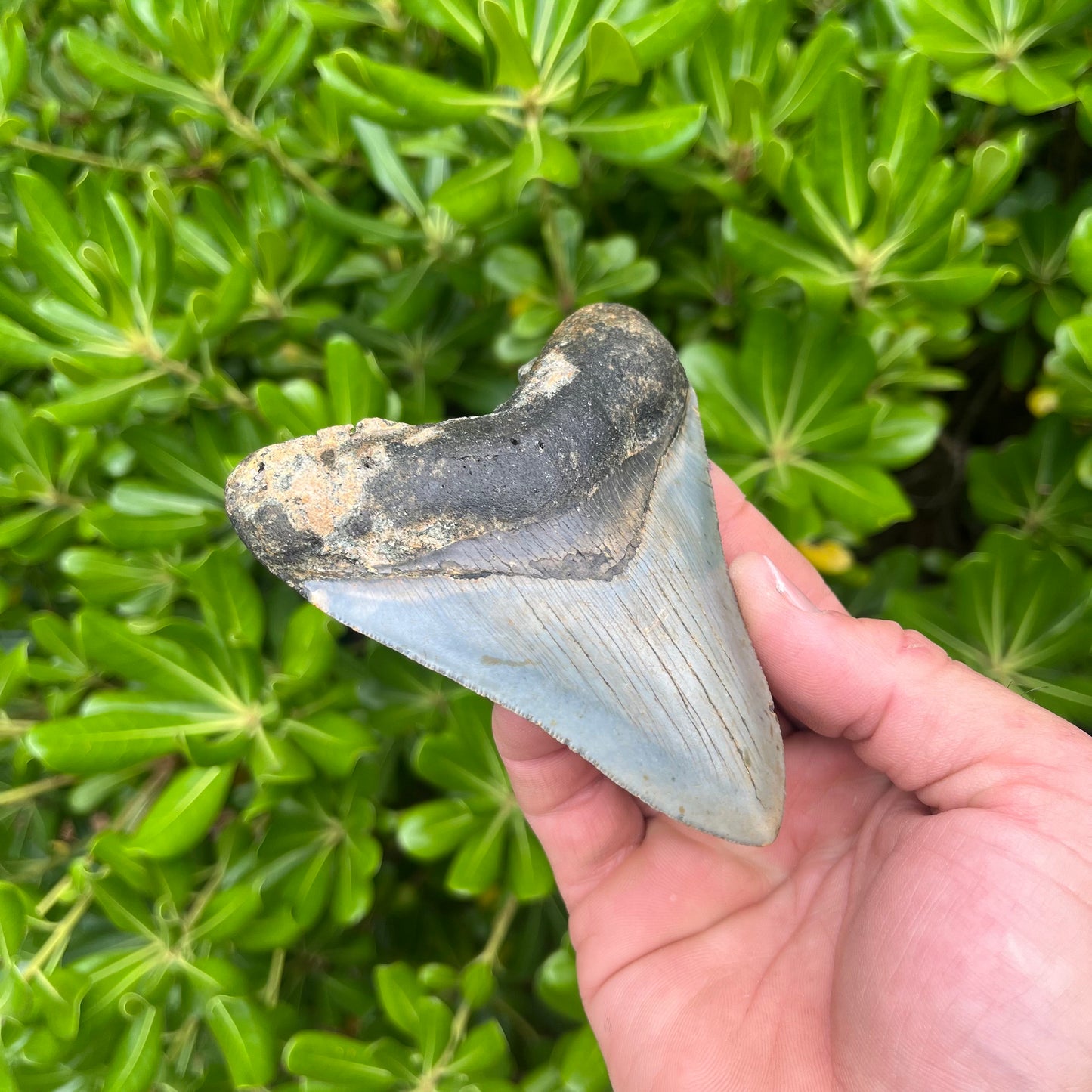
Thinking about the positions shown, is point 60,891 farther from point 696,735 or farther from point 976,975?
point 976,975

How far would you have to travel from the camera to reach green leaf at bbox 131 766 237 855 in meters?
1.23

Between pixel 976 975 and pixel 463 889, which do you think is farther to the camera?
pixel 463 889

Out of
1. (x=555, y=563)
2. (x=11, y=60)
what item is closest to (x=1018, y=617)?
(x=555, y=563)

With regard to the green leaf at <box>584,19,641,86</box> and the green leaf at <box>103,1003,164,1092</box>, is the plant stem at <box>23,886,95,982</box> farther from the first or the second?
the green leaf at <box>584,19,641,86</box>

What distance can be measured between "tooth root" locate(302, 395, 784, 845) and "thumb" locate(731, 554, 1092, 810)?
0.10m

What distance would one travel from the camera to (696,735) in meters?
1.01

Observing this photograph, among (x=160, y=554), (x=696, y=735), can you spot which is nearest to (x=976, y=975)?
(x=696, y=735)

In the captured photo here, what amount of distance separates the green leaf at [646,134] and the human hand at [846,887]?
484 millimetres

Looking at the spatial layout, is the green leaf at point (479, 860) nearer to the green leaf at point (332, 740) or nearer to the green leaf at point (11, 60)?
the green leaf at point (332, 740)

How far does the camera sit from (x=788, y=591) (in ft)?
3.62

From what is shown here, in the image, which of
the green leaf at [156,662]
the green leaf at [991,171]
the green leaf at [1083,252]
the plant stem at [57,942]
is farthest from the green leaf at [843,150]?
the plant stem at [57,942]

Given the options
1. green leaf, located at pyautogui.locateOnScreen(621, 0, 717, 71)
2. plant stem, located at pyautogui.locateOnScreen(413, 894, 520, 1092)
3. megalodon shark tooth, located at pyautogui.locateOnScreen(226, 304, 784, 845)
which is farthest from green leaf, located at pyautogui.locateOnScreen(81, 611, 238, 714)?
green leaf, located at pyautogui.locateOnScreen(621, 0, 717, 71)

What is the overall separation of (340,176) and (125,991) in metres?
1.54

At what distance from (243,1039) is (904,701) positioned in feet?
3.74
